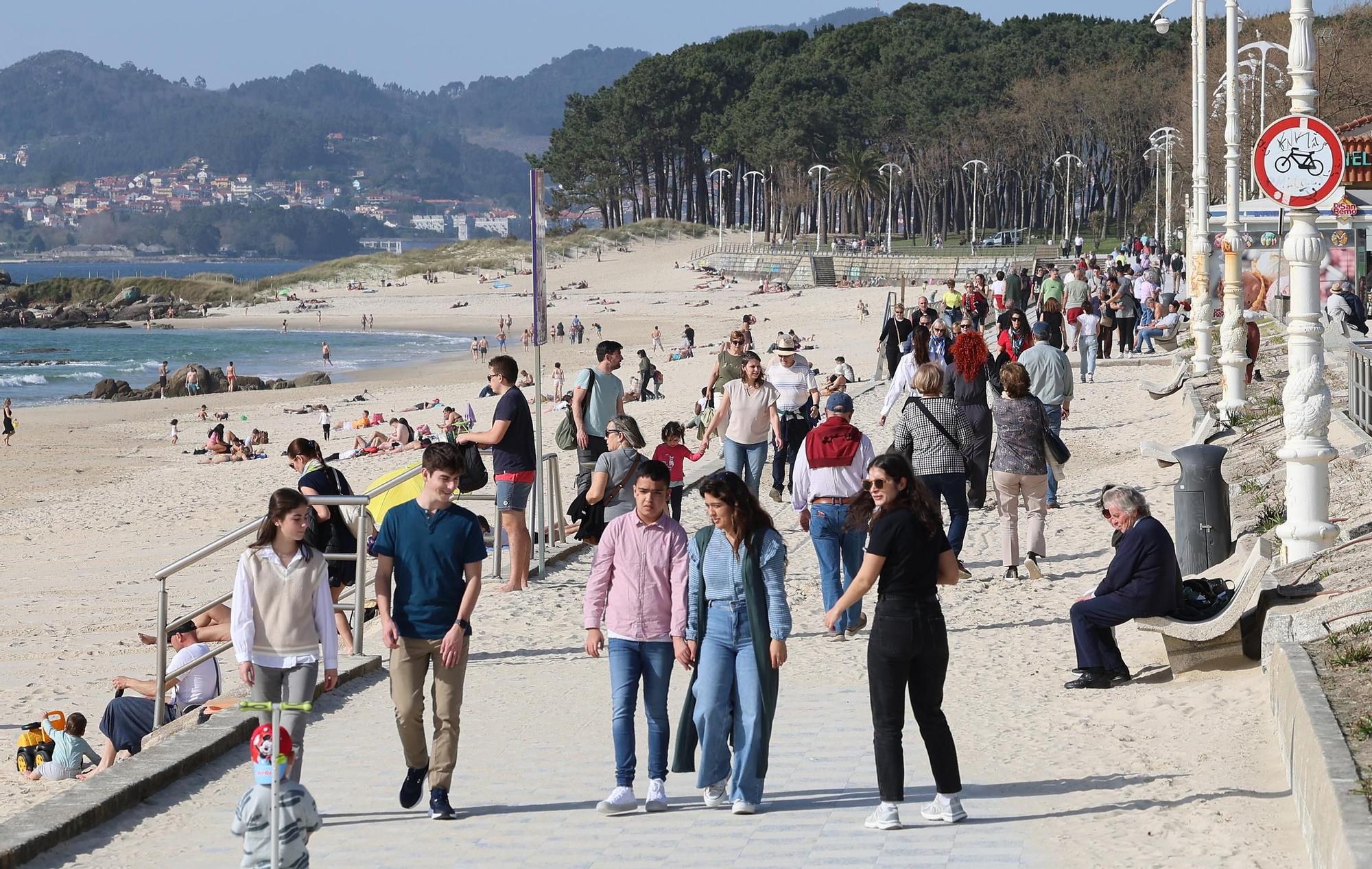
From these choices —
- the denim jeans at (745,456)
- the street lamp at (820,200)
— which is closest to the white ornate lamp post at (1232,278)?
the denim jeans at (745,456)

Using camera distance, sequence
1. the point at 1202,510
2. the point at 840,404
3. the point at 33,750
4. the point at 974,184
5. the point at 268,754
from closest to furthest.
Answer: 1. the point at 268,754
2. the point at 33,750
3. the point at 840,404
4. the point at 1202,510
5. the point at 974,184

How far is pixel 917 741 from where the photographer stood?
302 inches

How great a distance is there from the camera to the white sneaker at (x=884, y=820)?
6199mm

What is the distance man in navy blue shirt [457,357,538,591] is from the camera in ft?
36.2

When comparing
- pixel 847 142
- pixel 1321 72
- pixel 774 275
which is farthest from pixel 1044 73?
pixel 1321 72

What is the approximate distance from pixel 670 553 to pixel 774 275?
79787 millimetres

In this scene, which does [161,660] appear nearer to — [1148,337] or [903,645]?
[903,645]

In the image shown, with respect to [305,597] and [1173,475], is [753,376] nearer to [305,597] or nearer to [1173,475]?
[1173,475]

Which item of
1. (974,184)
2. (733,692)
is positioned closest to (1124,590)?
(733,692)

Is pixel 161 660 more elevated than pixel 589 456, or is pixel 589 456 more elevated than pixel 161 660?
pixel 589 456

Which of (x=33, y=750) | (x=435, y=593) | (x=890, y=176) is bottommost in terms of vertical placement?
(x=33, y=750)

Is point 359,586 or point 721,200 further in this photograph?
point 721,200

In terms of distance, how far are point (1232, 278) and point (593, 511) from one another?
10799 millimetres

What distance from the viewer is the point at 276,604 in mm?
6270
